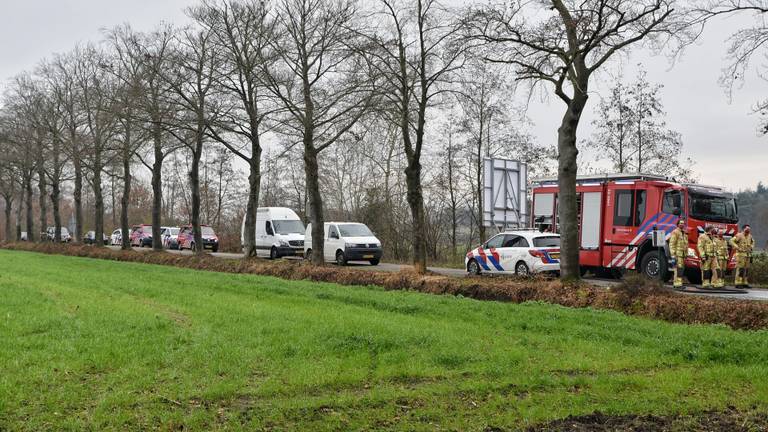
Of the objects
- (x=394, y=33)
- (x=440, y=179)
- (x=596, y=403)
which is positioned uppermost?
(x=394, y=33)

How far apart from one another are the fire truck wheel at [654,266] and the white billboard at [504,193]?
7.02 metres

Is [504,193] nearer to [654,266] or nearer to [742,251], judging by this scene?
[654,266]

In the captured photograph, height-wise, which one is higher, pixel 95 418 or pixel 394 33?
pixel 394 33

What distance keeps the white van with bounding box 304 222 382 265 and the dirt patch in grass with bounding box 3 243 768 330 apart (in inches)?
223

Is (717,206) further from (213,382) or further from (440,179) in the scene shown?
(440,179)

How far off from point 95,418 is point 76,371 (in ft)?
6.46

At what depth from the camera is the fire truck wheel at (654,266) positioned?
795 inches

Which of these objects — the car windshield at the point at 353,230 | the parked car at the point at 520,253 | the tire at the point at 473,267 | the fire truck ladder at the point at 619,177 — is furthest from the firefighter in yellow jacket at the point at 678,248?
the car windshield at the point at 353,230

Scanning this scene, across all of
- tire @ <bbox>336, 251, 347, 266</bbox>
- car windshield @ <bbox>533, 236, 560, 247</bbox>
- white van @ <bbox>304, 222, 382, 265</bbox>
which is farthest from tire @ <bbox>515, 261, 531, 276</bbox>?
tire @ <bbox>336, 251, 347, 266</bbox>

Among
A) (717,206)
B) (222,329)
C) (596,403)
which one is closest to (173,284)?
(222,329)

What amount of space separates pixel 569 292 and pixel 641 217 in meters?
8.60

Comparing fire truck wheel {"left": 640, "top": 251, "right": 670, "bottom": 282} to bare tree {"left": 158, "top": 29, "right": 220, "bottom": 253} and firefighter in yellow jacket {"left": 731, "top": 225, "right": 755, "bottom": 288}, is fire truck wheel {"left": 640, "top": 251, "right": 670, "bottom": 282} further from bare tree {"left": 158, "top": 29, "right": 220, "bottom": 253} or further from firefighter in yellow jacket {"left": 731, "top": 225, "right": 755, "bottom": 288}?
bare tree {"left": 158, "top": 29, "right": 220, "bottom": 253}

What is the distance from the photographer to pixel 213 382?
24.0 ft

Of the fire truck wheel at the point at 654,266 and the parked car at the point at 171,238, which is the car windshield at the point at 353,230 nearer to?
the fire truck wheel at the point at 654,266
